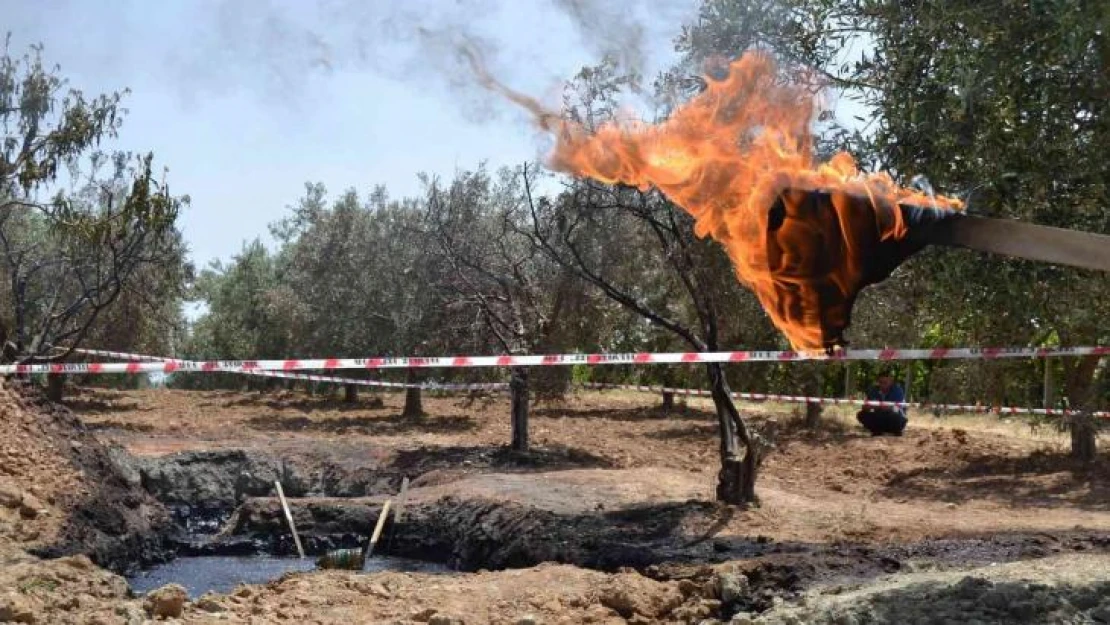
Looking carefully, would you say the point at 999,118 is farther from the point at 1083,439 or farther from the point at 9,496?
the point at 1083,439

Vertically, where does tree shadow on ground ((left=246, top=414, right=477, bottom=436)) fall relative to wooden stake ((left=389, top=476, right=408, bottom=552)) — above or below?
above

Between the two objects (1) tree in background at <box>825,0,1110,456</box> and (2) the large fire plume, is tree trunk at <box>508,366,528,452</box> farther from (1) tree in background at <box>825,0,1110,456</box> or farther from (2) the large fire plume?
(1) tree in background at <box>825,0,1110,456</box>

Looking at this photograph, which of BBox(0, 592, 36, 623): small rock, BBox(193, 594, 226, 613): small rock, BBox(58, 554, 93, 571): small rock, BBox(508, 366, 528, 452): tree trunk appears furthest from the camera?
BBox(508, 366, 528, 452): tree trunk

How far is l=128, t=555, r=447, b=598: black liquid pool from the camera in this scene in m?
13.1

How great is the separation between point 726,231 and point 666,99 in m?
5.29

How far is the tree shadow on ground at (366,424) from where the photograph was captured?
25.0m

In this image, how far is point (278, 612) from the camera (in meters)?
8.64

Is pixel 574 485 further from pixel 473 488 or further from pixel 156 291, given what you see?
pixel 156 291

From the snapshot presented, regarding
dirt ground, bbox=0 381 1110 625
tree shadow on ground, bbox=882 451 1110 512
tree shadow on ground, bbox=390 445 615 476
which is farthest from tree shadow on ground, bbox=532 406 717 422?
tree shadow on ground, bbox=882 451 1110 512

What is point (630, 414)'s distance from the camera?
94.2ft

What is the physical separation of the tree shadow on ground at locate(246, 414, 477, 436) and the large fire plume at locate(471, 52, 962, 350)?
650 inches

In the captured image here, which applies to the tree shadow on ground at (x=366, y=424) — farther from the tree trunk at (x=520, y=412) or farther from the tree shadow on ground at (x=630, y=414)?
the tree trunk at (x=520, y=412)

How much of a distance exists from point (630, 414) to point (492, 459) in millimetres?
9876

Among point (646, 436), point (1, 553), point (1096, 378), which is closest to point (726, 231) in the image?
point (1, 553)
